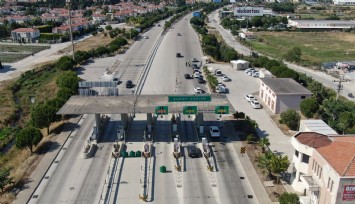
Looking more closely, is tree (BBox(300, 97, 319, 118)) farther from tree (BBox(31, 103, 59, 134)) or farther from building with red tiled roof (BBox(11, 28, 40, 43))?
building with red tiled roof (BBox(11, 28, 40, 43))

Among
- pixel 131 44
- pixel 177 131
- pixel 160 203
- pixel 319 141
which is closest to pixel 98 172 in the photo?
pixel 160 203

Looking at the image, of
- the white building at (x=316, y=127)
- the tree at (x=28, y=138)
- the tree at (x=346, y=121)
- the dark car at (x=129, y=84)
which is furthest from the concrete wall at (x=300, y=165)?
the dark car at (x=129, y=84)

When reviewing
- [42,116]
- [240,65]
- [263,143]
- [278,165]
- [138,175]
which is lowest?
[138,175]

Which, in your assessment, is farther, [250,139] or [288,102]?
[288,102]

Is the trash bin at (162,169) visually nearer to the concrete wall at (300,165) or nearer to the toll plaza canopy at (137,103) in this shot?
the toll plaza canopy at (137,103)

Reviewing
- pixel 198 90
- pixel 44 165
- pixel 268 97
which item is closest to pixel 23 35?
pixel 198 90

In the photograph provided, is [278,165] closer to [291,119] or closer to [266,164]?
[266,164]

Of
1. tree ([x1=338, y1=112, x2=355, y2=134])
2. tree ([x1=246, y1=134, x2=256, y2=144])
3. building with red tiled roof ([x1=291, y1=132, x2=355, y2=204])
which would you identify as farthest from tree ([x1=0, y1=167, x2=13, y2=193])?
tree ([x1=338, y1=112, x2=355, y2=134])
